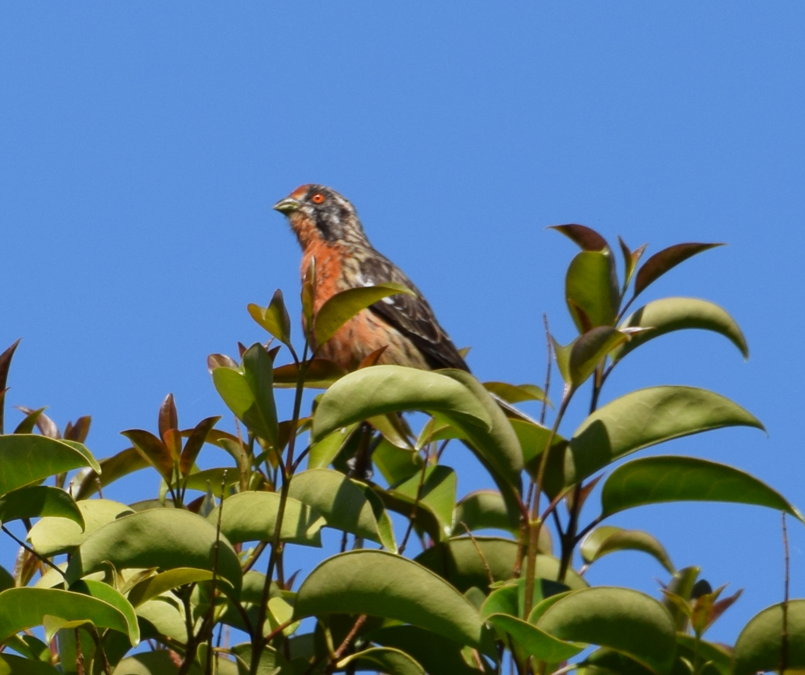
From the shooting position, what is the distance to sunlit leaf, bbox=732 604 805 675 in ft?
7.09

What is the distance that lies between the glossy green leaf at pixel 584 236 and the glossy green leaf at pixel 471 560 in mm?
771

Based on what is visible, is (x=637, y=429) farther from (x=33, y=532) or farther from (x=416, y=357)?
(x=416, y=357)

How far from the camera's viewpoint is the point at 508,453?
236 centimetres

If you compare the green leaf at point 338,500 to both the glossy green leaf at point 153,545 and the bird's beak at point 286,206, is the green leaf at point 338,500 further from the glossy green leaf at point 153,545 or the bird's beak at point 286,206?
the bird's beak at point 286,206

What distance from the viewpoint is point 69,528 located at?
234 cm

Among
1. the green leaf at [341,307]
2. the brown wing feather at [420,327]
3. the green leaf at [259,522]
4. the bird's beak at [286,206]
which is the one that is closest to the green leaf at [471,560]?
the green leaf at [259,522]

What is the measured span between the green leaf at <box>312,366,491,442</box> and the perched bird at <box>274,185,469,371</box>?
4.02 metres

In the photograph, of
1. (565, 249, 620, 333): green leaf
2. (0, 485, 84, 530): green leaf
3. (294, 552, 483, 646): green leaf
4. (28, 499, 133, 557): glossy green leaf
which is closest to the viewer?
(294, 552, 483, 646): green leaf

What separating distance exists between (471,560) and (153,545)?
0.79m

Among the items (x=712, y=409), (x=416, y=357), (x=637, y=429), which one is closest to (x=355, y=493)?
(x=637, y=429)

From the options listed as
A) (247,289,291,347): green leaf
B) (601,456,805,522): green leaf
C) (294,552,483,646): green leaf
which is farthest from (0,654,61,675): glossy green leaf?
(601,456,805,522): green leaf

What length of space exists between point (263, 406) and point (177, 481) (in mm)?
446

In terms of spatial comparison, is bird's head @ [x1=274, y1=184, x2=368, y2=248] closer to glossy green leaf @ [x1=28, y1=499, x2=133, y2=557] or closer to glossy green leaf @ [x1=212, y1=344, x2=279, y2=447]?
glossy green leaf @ [x1=28, y1=499, x2=133, y2=557]

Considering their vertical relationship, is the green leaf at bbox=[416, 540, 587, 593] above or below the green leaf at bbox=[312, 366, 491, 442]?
below
